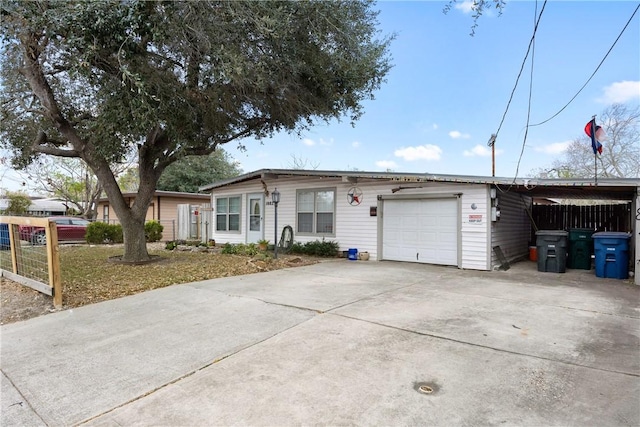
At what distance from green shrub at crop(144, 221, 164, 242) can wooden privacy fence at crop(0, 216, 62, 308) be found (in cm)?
1069

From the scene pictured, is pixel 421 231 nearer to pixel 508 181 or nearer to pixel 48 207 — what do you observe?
pixel 508 181

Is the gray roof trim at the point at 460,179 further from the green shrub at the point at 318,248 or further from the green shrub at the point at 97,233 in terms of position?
the green shrub at the point at 97,233

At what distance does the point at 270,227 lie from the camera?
1292 cm

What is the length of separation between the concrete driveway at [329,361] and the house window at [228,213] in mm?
8373

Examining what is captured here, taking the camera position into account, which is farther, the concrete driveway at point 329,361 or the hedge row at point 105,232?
the hedge row at point 105,232

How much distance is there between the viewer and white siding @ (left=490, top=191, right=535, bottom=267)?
30.6 feet

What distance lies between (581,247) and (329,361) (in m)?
8.96

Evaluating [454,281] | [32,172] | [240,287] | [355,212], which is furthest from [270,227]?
[32,172]

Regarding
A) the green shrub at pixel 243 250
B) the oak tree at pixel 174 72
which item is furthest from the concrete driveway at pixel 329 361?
the green shrub at pixel 243 250

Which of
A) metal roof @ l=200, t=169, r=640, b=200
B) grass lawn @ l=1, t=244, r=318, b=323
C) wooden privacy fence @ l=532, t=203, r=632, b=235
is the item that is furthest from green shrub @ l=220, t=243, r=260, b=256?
wooden privacy fence @ l=532, t=203, r=632, b=235

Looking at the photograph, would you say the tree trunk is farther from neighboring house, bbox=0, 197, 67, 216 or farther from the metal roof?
neighboring house, bbox=0, 197, 67, 216

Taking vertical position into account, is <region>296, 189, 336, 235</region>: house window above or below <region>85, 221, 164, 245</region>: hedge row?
above

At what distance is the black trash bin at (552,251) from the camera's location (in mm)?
8453

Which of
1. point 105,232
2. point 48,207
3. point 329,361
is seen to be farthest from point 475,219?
point 48,207
